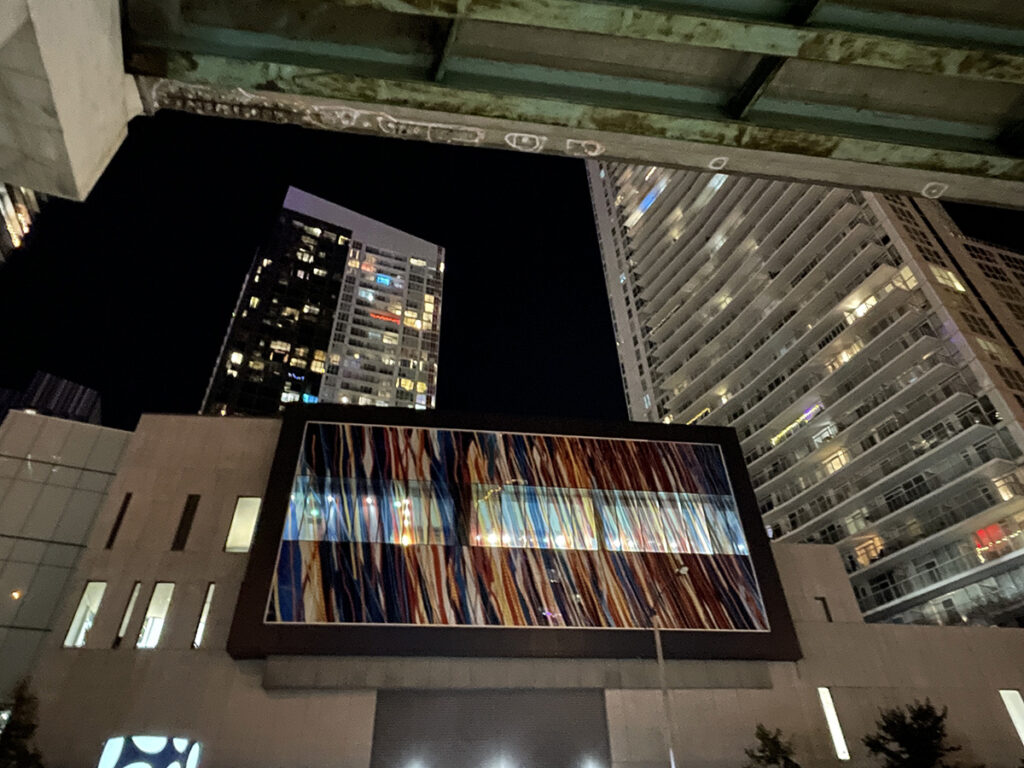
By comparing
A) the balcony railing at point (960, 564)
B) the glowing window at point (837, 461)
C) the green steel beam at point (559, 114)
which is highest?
the glowing window at point (837, 461)

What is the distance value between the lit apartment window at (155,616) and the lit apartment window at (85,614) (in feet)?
6.43

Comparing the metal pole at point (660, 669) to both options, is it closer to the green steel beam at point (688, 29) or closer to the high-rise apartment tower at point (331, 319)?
the green steel beam at point (688, 29)

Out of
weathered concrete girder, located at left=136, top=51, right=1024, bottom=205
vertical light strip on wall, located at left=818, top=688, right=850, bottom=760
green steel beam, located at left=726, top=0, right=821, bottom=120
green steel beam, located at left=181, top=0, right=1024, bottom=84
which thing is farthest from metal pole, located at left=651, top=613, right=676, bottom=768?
green steel beam, located at left=181, top=0, right=1024, bottom=84

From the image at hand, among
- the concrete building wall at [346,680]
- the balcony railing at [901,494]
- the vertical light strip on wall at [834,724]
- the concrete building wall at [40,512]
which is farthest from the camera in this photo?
the balcony railing at [901,494]

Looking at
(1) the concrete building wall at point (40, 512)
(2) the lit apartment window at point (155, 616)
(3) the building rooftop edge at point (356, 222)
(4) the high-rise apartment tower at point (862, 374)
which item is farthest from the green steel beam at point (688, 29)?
(3) the building rooftop edge at point (356, 222)

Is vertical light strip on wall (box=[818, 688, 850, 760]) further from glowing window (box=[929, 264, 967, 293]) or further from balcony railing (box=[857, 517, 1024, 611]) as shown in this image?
glowing window (box=[929, 264, 967, 293])

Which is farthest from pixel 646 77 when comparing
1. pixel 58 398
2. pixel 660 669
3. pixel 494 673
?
pixel 58 398

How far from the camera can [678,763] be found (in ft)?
77.3

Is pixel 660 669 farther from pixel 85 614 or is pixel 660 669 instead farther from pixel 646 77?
pixel 646 77

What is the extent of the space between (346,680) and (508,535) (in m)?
8.58

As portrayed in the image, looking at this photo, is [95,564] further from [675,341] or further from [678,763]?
[675,341]

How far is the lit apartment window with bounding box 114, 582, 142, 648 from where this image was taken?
24.1 metres

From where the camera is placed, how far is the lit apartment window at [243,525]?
26750mm

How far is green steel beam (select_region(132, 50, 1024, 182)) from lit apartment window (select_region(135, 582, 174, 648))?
2572 cm
